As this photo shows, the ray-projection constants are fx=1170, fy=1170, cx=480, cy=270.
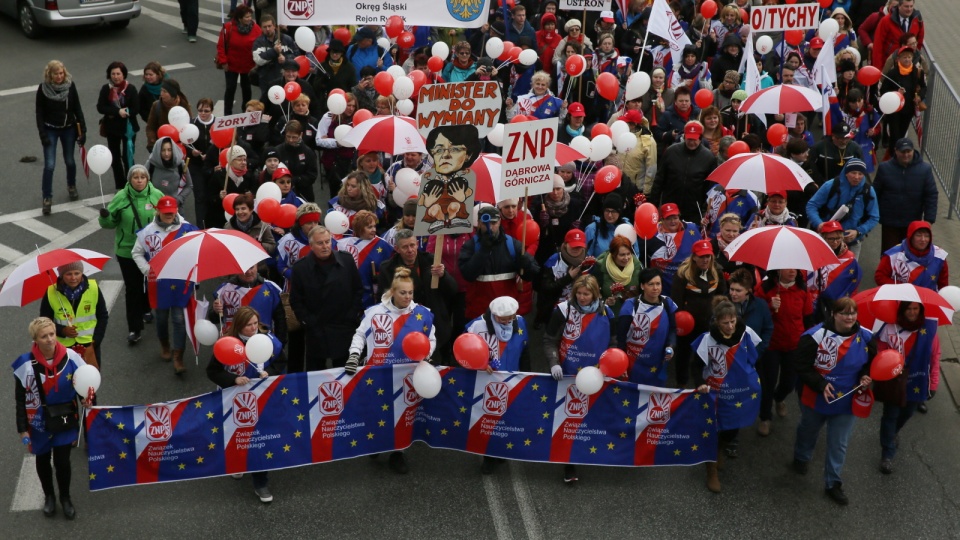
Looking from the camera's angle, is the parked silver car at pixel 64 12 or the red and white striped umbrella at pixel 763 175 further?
the parked silver car at pixel 64 12

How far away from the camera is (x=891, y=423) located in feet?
31.1

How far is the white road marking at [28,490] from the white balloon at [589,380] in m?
4.14

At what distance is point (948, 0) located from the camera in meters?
24.8

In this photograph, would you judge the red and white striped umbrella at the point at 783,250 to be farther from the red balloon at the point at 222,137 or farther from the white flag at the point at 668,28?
the white flag at the point at 668,28

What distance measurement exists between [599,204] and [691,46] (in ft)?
15.3

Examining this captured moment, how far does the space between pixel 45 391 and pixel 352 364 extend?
2.21 metres

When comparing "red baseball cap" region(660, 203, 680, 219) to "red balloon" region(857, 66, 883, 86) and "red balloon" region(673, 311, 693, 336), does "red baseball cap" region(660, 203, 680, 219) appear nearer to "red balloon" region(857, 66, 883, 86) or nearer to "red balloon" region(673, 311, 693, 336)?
"red balloon" region(673, 311, 693, 336)

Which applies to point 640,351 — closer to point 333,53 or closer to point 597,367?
point 597,367

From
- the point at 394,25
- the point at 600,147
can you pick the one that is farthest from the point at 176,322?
the point at 394,25

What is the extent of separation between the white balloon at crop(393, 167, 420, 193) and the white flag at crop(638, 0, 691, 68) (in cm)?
494

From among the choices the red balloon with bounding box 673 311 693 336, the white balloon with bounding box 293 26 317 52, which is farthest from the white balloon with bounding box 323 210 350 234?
the white balloon with bounding box 293 26 317 52

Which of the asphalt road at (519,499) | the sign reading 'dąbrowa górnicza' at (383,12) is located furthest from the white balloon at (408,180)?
the sign reading 'dąbrowa górnicza' at (383,12)

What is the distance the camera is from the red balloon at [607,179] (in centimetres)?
1135

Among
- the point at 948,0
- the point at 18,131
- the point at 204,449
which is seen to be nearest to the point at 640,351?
the point at 204,449
